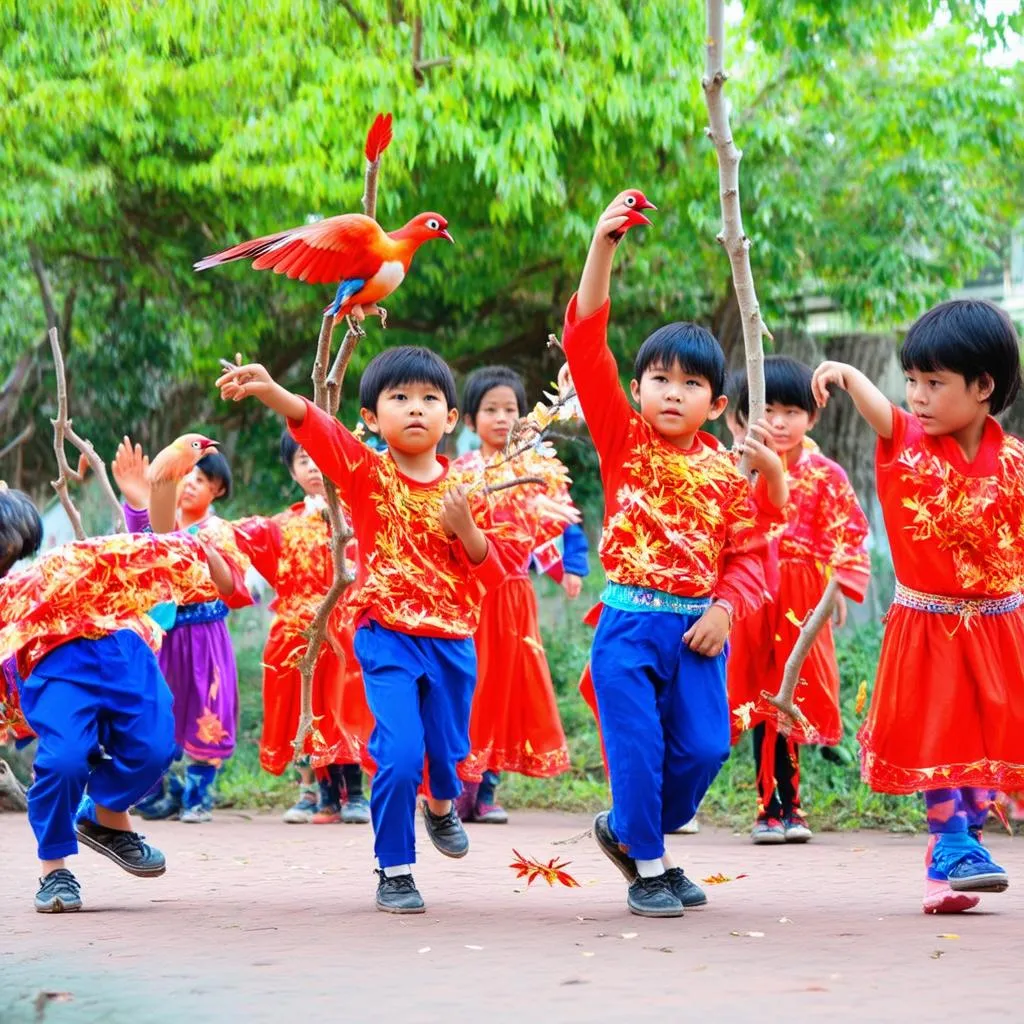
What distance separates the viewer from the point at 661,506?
15.8 ft

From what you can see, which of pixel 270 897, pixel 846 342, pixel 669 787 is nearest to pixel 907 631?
pixel 669 787

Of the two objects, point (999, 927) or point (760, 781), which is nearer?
point (999, 927)

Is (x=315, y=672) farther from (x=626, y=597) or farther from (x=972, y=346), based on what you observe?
(x=972, y=346)

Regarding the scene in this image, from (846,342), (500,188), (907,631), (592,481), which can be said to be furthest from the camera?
(592,481)

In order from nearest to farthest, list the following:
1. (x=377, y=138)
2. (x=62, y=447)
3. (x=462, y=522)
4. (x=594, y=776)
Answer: (x=377, y=138)
(x=462, y=522)
(x=62, y=447)
(x=594, y=776)

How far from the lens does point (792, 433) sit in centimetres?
695

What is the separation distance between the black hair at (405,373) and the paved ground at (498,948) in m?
1.62

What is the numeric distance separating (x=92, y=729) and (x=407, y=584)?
1090mm

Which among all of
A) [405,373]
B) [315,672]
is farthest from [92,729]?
[315,672]

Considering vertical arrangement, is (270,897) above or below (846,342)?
below

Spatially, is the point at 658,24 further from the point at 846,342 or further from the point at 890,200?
the point at 846,342

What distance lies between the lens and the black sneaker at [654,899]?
4.67m

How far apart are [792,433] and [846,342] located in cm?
575

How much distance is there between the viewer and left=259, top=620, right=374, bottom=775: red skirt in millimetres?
7941
